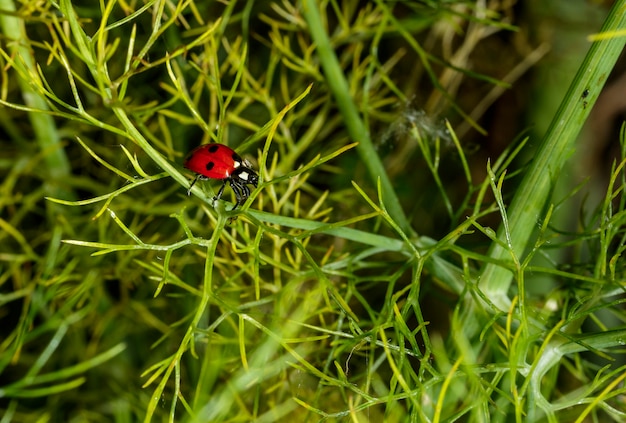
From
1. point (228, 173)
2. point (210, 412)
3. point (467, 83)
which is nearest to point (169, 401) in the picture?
point (210, 412)

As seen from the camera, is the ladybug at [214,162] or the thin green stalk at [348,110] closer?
the ladybug at [214,162]

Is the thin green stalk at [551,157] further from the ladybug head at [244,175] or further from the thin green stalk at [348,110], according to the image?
the ladybug head at [244,175]

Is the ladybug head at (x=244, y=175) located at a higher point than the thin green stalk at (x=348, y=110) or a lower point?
lower

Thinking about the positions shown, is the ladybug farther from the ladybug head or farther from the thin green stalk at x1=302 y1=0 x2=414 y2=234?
the thin green stalk at x1=302 y1=0 x2=414 y2=234

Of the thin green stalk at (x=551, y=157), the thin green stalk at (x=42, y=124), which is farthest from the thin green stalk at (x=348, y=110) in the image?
the thin green stalk at (x=42, y=124)

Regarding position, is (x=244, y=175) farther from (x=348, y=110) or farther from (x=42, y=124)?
(x=42, y=124)

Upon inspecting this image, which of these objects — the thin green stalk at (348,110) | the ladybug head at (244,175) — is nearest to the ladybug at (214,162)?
the ladybug head at (244,175)

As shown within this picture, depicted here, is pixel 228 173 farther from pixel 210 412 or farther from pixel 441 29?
pixel 441 29
